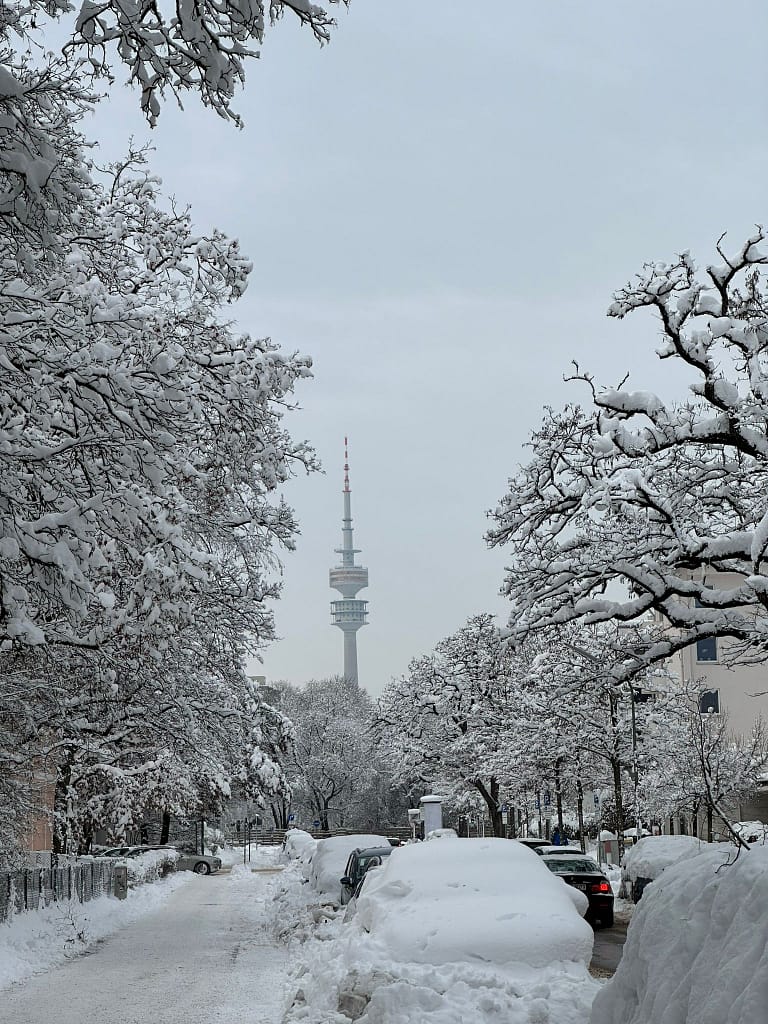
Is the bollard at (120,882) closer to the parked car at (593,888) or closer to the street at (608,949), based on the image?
the parked car at (593,888)

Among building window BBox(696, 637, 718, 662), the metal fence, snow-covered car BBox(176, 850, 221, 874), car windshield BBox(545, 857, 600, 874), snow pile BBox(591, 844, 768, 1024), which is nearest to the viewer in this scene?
snow pile BBox(591, 844, 768, 1024)

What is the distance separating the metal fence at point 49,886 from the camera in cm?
2159

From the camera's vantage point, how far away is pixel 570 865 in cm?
2459

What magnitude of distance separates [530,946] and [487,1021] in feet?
5.66

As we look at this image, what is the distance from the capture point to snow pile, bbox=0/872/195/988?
1752cm

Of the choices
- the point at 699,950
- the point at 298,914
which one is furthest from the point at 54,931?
the point at 699,950

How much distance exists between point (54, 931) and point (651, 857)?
39.5ft

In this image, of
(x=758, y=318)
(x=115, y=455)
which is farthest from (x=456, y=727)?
(x=115, y=455)

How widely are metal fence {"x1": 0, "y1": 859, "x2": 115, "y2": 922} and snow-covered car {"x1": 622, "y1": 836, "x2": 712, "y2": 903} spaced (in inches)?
472

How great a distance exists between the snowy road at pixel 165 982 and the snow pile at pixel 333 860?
→ 1619 millimetres

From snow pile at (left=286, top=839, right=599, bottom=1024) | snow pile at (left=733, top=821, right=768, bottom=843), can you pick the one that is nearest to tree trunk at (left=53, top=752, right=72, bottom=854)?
snow pile at (left=286, top=839, right=599, bottom=1024)

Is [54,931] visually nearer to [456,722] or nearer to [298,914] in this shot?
[298,914]

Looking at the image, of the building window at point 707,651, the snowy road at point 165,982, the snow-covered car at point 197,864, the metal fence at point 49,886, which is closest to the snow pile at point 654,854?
the snowy road at point 165,982

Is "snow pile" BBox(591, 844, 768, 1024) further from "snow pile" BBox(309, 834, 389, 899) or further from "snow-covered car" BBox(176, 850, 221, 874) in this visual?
"snow-covered car" BBox(176, 850, 221, 874)
